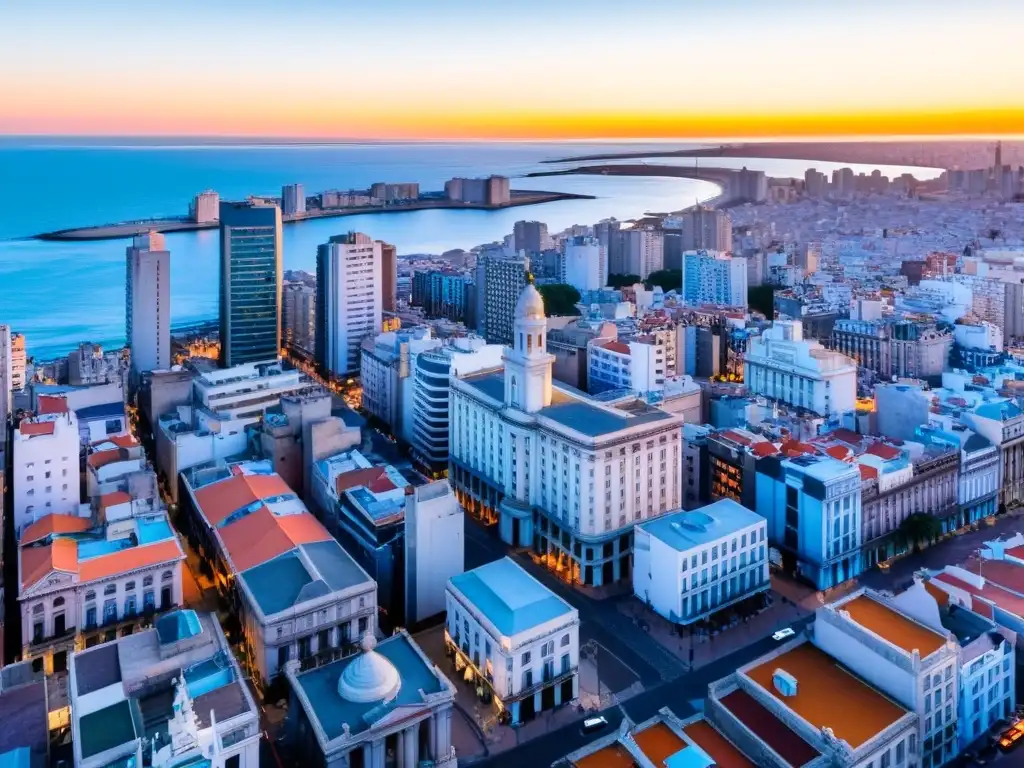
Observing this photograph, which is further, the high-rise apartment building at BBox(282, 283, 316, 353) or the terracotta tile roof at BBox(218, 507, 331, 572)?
the high-rise apartment building at BBox(282, 283, 316, 353)

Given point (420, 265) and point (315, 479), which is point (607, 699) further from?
point (420, 265)

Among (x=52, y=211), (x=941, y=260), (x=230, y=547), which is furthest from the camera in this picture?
(x=52, y=211)

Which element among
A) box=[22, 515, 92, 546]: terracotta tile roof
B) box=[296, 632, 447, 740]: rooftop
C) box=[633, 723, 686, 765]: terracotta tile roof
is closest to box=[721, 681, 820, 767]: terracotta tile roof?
box=[633, 723, 686, 765]: terracotta tile roof

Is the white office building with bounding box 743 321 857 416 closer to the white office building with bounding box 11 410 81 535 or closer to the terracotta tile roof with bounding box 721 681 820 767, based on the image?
the terracotta tile roof with bounding box 721 681 820 767

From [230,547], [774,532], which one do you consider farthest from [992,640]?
[230,547]

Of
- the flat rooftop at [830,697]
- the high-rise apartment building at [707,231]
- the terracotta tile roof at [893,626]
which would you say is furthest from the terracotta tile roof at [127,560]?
the high-rise apartment building at [707,231]

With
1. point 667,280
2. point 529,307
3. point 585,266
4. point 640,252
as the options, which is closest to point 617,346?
point 529,307
